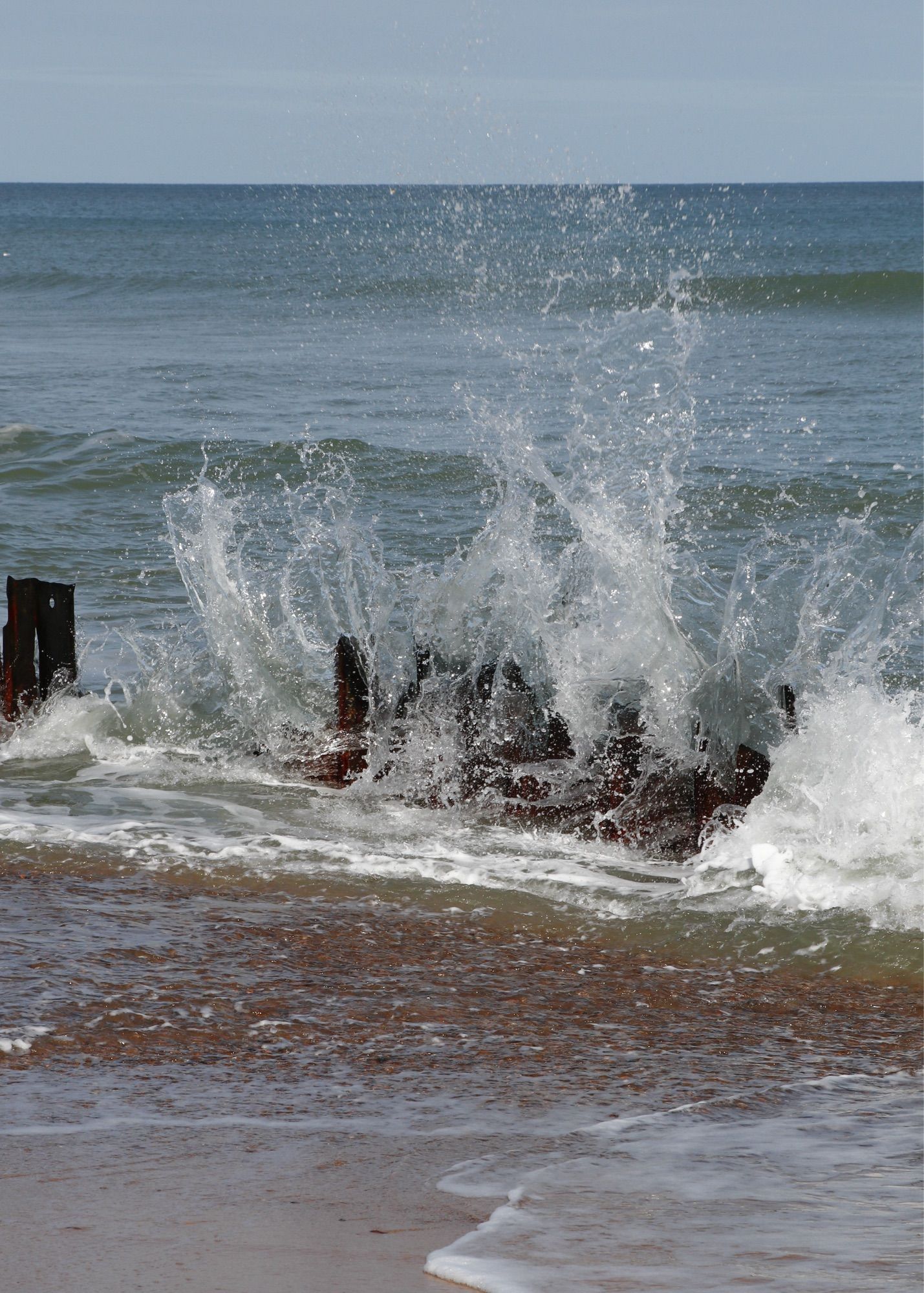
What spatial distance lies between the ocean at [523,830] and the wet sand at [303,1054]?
0.02m

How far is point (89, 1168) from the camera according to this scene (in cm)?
270

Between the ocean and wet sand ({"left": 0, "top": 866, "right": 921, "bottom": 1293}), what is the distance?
2 centimetres

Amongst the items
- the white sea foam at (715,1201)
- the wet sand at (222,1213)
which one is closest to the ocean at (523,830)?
the white sea foam at (715,1201)

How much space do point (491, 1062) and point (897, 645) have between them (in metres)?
4.78

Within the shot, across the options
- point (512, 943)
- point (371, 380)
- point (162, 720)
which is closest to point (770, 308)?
point (371, 380)

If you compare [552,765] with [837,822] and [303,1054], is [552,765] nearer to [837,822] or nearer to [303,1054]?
[837,822]

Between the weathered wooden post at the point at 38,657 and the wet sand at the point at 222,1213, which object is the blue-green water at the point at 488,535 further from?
the wet sand at the point at 222,1213

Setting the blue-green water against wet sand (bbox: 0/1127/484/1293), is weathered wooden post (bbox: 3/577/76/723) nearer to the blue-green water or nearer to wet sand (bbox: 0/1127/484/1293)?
the blue-green water

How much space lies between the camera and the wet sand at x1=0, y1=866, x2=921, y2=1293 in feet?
8.01

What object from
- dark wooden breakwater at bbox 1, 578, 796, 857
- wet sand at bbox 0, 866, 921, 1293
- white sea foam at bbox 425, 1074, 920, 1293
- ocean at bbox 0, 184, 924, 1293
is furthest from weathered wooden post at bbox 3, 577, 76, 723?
white sea foam at bbox 425, 1074, 920, 1293

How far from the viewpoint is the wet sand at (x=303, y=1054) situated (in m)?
2.44

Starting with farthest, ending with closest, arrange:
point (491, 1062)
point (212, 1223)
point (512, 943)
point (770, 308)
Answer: point (770, 308) < point (512, 943) < point (491, 1062) < point (212, 1223)

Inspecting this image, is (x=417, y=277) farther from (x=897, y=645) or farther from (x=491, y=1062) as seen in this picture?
(x=491, y=1062)

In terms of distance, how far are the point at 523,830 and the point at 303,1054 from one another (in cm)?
210
